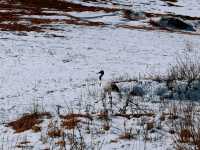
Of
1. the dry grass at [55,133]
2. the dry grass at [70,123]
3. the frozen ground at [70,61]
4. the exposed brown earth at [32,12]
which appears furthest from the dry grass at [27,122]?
the exposed brown earth at [32,12]

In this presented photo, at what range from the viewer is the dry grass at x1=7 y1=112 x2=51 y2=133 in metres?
7.61

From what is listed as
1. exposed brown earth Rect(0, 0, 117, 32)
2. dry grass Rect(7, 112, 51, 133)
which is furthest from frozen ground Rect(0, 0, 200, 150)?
exposed brown earth Rect(0, 0, 117, 32)

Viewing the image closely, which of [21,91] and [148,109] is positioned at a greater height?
[148,109]

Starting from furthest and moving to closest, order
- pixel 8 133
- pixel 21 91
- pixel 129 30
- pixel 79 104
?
pixel 129 30 < pixel 21 91 < pixel 79 104 < pixel 8 133

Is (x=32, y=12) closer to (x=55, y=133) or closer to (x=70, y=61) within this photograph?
(x=70, y=61)

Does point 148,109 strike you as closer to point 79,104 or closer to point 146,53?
point 79,104

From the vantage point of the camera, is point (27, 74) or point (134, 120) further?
point (27, 74)

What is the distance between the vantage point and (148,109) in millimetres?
8133

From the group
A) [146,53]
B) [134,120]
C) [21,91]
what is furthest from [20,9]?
[134,120]

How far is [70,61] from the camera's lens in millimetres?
19594

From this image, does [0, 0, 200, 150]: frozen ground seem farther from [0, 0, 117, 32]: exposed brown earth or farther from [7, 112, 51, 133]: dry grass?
[0, 0, 117, 32]: exposed brown earth

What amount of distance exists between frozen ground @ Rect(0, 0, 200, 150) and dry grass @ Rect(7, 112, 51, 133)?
0.52ft

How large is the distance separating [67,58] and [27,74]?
174 inches

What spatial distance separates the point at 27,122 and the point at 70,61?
11.7 metres
